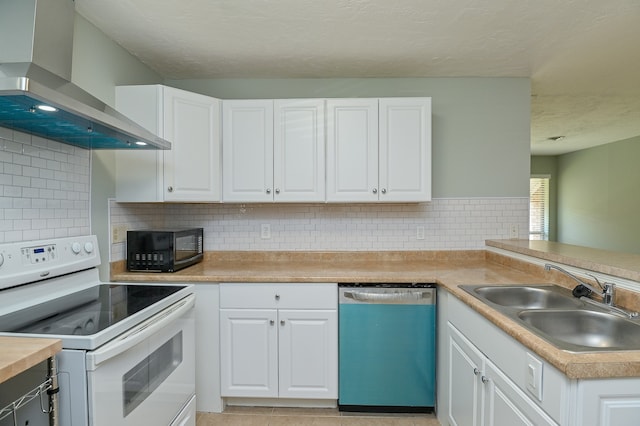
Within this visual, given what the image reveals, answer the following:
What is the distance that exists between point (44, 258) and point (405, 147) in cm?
212

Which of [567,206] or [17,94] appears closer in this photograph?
[17,94]

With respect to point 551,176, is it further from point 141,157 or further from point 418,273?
point 141,157

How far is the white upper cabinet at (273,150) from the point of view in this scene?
2.33 metres

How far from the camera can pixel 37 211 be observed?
1543mm


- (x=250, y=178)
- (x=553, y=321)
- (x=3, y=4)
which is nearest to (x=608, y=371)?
(x=553, y=321)

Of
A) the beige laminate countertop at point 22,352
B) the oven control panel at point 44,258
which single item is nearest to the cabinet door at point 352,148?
the oven control panel at point 44,258

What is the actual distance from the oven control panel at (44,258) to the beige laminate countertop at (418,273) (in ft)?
1.06

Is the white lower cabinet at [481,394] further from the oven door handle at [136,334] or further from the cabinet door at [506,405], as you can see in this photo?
the oven door handle at [136,334]

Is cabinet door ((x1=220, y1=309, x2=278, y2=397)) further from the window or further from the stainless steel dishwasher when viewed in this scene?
the window

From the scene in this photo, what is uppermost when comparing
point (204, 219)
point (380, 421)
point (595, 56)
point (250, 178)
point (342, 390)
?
point (595, 56)

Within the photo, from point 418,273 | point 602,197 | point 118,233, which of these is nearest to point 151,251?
point 118,233

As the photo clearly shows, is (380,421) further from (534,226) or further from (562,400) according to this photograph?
(534,226)

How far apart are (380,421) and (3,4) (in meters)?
2.75

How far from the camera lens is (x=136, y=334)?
127cm
